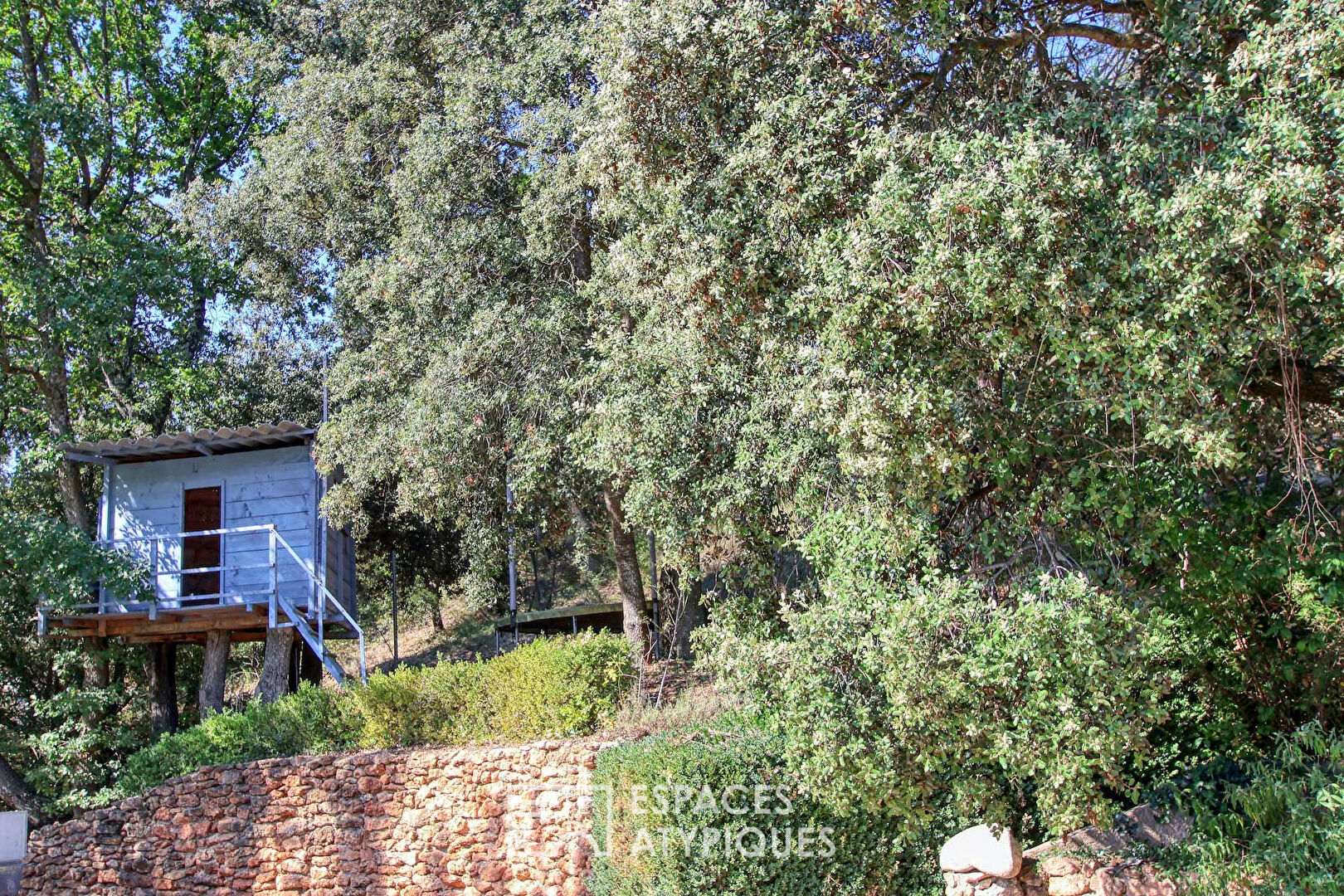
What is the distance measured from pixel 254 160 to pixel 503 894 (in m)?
15.8

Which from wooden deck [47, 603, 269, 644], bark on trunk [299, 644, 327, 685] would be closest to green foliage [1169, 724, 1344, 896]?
wooden deck [47, 603, 269, 644]

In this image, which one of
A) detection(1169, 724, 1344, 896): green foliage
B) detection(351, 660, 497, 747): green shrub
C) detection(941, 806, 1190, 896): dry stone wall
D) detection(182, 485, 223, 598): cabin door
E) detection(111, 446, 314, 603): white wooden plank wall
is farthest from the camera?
detection(182, 485, 223, 598): cabin door

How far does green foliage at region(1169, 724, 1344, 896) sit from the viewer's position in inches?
255

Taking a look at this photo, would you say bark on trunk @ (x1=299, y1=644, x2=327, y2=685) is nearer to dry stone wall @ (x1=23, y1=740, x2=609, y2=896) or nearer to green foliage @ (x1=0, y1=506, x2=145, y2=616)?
green foliage @ (x1=0, y1=506, x2=145, y2=616)

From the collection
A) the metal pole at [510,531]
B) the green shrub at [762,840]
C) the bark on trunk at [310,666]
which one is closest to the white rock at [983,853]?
the green shrub at [762,840]

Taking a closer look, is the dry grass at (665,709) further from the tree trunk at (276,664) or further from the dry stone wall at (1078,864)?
the tree trunk at (276,664)

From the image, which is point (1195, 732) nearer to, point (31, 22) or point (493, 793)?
point (493, 793)

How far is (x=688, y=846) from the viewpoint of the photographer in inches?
320

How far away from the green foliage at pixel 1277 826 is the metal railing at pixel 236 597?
33.5 ft

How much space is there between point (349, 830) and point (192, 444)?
675 cm

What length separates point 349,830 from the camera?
11.3 metres

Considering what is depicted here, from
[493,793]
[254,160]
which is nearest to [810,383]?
[493,793]

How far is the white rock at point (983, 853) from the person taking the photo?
7.42m

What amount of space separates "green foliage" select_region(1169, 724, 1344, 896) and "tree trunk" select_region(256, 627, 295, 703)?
40.2 ft
